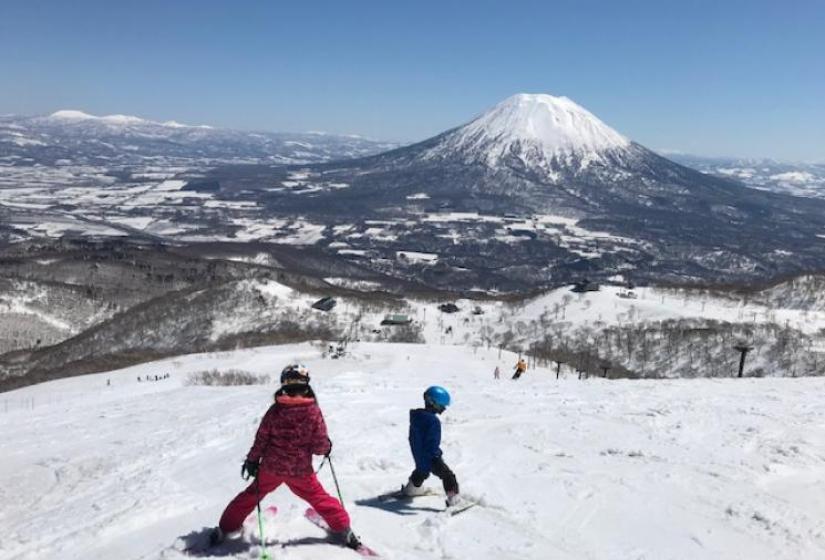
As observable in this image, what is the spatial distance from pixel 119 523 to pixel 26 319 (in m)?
107

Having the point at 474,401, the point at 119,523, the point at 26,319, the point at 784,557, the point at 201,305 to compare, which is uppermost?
the point at 784,557

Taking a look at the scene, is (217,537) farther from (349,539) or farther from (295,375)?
(295,375)

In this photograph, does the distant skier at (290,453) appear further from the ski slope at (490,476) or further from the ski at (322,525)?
the ski slope at (490,476)

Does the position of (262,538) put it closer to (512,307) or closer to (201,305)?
(201,305)

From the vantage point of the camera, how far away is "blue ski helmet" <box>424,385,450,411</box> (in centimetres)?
811

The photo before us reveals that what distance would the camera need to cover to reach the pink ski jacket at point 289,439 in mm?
6852

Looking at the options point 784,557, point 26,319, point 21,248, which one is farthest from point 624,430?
point 21,248

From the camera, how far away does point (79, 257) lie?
141 meters

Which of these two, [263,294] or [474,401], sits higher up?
[474,401]

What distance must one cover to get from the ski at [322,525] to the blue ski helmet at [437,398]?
178 centimetres

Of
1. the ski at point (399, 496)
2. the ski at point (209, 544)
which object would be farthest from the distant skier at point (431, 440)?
the ski at point (209, 544)

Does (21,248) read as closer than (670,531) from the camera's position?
No

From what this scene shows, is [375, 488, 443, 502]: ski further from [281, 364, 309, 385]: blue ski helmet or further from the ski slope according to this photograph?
[281, 364, 309, 385]: blue ski helmet

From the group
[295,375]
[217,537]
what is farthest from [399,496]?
[295,375]
